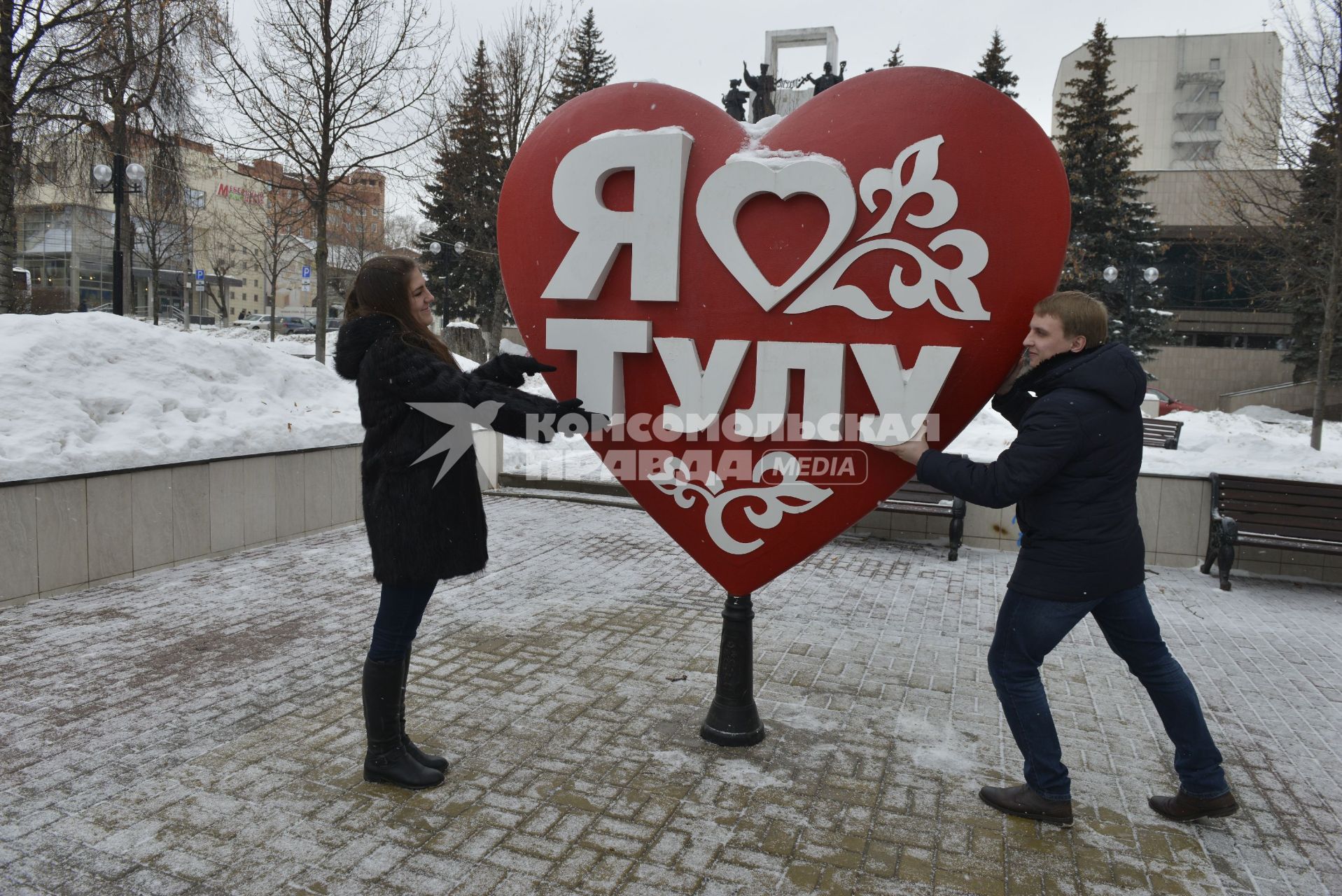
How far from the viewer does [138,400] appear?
714cm

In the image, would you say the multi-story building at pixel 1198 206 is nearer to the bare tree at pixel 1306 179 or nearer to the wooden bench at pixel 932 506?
the bare tree at pixel 1306 179

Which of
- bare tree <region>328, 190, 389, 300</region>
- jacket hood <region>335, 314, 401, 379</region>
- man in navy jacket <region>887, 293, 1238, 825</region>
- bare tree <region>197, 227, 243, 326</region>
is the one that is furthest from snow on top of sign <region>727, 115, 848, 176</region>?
bare tree <region>197, 227, 243, 326</region>

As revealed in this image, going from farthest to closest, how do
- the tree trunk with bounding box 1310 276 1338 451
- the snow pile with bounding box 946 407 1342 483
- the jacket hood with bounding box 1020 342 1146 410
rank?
the tree trunk with bounding box 1310 276 1338 451 → the snow pile with bounding box 946 407 1342 483 → the jacket hood with bounding box 1020 342 1146 410

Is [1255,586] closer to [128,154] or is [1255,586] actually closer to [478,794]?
[478,794]

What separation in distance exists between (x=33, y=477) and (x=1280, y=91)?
54.8 ft

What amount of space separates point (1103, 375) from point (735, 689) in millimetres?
2035

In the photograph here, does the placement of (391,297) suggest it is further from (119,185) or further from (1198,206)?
(1198,206)

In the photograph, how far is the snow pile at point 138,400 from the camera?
623cm

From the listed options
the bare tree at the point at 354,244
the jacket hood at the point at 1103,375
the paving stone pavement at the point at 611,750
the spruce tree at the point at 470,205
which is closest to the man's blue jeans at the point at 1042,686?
the paving stone pavement at the point at 611,750

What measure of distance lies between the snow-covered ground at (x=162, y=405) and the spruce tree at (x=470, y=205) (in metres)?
11.4

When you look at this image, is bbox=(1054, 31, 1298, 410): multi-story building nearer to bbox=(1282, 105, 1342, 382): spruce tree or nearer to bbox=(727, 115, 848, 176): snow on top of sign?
bbox=(1282, 105, 1342, 382): spruce tree

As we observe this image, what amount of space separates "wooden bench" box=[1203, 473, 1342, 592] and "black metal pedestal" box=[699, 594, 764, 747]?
205 inches

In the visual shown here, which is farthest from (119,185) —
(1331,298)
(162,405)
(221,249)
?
(221,249)

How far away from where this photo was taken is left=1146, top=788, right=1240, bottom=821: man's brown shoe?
338 centimetres
